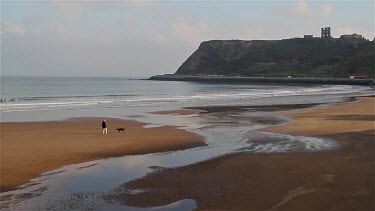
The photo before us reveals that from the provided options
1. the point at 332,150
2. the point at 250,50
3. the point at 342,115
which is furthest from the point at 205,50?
the point at 332,150

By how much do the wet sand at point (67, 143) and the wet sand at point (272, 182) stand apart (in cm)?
336

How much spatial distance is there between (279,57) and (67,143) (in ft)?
511

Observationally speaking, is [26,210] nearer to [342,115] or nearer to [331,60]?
[342,115]

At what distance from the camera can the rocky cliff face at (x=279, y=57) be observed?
13950cm

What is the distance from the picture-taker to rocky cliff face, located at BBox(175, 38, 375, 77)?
139500mm

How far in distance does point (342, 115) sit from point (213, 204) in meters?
20.9

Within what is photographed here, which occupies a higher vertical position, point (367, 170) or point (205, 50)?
point (205, 50)

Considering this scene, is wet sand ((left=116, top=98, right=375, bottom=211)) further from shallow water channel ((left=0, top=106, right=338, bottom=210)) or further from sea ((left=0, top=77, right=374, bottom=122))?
sea ((left=0, top=77, right=374, bottom=122))

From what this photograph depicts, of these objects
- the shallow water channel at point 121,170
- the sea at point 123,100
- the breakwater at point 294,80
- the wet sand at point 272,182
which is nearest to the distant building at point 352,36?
the breakwater at point 294,80

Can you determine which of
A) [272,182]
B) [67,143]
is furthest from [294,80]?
[272,182]

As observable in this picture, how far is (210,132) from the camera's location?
20656 mm

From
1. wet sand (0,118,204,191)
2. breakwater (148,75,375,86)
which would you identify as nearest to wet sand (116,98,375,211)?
wet sand (0,118,204,191)

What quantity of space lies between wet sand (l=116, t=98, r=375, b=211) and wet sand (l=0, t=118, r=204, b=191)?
3355 millimetres

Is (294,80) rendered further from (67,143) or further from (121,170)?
(121,170)
